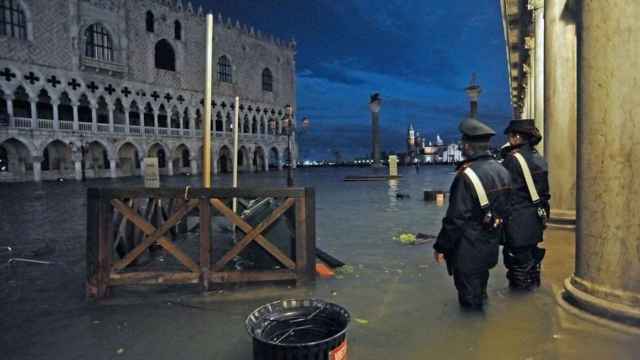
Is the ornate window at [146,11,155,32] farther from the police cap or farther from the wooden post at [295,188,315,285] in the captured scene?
the police cap

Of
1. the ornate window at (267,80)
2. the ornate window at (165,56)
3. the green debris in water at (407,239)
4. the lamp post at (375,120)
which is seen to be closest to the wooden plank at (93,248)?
the green debris in water at (407,239)

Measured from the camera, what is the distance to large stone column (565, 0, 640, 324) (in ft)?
10.1

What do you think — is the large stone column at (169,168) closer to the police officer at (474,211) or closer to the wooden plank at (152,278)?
the wooden plank at (152,278)

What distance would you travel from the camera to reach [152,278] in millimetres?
4359

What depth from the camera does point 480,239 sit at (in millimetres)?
3391

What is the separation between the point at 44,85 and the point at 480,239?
137 feet

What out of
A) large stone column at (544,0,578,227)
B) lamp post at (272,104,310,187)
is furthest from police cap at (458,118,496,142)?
lamp post at (272,104,310,187)

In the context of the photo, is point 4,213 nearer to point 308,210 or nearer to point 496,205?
point 308,210

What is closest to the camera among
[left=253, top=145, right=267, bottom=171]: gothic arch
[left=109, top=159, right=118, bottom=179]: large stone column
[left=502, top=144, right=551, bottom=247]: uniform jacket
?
[left=502, top=144, right=551, bottom=247]: uniform jacket

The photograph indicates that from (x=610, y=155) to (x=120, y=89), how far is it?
4583 centimetres

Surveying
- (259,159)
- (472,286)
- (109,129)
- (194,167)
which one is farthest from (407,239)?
(259,159)

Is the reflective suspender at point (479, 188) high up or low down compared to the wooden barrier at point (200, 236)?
up

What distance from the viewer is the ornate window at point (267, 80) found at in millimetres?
60344

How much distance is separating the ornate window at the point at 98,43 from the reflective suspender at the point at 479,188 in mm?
45092
